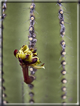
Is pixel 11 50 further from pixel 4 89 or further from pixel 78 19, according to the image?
pixel 78 19

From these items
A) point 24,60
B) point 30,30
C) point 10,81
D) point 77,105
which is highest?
point 30,30

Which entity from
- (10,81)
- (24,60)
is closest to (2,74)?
(10,81)

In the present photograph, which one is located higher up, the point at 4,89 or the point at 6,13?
the point at 6,13

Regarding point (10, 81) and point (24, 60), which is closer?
point (24, 60)

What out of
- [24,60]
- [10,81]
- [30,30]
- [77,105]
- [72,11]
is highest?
[72,11]

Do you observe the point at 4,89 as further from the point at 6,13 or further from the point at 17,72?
the point at 6,13

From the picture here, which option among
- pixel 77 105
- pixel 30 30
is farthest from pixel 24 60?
pixel 77 105
